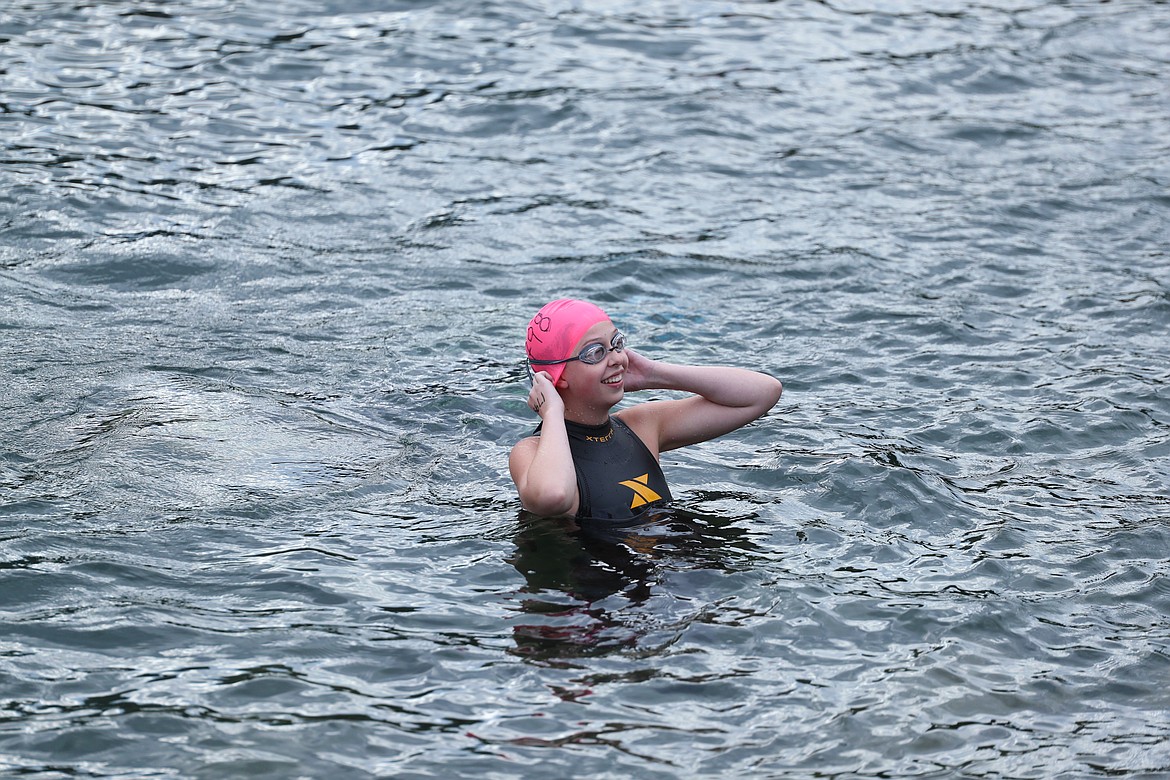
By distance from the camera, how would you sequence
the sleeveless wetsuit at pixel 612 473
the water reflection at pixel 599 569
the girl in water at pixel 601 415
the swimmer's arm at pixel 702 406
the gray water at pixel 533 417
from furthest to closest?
the swimmer's arm at pixel 702 406 → the sleeveless wetsuit at pixel 612 473 → the girl in water at pixel 601 415 → the water reflection at pixel 599 569 → the gray water at pixel 533 417

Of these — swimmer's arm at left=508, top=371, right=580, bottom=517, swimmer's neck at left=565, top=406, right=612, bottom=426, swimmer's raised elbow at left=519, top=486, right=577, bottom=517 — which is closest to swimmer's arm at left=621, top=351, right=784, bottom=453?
swimmer's neck at left=565, top=406, right=612, bottom=426

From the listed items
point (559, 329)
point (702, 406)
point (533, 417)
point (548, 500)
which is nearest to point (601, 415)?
point (559, 329)

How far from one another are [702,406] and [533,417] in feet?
6.56

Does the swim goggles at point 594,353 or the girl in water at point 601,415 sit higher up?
the swim goggles at point 594,353

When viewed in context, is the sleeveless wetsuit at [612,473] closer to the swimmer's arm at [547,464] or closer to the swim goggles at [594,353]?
the swimmer's arm at [547,464]

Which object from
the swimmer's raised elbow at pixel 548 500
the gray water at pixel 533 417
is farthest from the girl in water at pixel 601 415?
the gray water at pixel 533 417

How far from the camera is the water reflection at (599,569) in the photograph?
6.03 meters

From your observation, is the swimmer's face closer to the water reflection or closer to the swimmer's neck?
the swimmer's neck

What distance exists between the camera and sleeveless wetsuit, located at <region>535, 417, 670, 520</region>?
7004 mm

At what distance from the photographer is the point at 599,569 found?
6664mm

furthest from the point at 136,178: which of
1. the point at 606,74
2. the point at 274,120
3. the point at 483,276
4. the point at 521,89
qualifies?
the point at 606,74

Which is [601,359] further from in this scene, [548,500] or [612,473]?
[548,500]

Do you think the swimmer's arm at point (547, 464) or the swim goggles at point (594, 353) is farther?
the swim goggles at point (594, 353)

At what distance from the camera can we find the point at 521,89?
56.0ft
